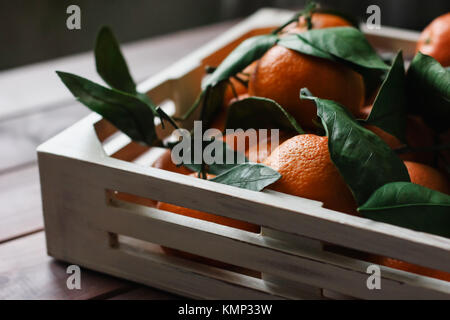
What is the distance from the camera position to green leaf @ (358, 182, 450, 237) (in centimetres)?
43

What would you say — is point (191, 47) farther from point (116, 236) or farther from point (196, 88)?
point (116, 236)

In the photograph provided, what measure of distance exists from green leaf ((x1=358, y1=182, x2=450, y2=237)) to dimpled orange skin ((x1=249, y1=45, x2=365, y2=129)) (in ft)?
0.47

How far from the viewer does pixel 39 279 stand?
561 mm

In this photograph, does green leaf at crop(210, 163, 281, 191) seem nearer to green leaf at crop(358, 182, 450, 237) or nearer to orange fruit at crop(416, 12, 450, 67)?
green leaf at crop(358, 182, 450, 237)

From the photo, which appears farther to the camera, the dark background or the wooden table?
the dark background

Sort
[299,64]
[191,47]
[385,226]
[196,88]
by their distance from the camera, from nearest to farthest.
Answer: [385,226] → [299,64] → [196,88] → [191,47]

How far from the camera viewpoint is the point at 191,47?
3.83 ft

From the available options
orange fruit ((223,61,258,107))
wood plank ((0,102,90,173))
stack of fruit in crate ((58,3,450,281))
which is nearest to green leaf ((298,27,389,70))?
stack of fruit in crate ((58,3,450,281))

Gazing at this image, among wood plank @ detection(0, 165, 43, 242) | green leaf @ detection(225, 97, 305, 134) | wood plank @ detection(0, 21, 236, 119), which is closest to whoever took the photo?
green leaf @ detection(225, 97, 305, 134)

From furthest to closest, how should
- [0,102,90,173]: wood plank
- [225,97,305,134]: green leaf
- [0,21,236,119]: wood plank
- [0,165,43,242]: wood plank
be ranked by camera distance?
1. [0,21,236,119]: wood plank
2. [0,102,90,173]: wood plank
3. [0,165,43,242]: wood plank
4. [225,97,305,134]: green leaf

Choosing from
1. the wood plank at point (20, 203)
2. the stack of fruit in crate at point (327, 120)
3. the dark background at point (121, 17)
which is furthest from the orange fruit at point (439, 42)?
the dark background at point (121, 17)
